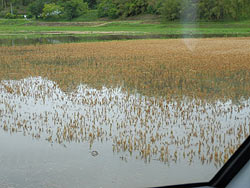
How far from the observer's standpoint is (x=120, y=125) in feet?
11.0

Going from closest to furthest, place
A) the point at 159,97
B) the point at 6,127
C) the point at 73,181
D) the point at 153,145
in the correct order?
1. the point at 73,181
2. the point at 153,145
3. the point at 6,127
4. the point at 159,97

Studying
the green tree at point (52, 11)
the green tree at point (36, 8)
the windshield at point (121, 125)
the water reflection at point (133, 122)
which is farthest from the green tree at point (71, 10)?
the water reflection at point (133, 122)

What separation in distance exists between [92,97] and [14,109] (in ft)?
3.51

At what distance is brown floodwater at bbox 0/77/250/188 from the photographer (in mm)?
2180

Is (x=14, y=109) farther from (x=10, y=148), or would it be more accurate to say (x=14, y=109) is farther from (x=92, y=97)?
(x=10, y=148)

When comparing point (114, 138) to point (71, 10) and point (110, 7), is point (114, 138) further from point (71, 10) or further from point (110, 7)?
point (71, 10)

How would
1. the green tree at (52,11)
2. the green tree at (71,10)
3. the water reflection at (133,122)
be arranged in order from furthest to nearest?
the green tree at (52,11) < the green tree at (71,10) < the water reflection at (133,122)

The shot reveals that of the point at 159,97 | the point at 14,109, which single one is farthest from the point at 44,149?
the point at 159,97

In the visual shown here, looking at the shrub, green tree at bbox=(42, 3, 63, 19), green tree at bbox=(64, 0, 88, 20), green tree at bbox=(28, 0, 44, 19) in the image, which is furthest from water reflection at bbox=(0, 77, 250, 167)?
the shrub

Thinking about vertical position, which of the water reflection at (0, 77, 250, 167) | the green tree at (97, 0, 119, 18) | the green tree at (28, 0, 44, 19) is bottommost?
the water reflection at (0, 77, 250, 167)

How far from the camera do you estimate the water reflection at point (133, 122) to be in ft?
8.44

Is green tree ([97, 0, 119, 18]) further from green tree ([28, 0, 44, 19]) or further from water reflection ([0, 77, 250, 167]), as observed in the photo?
green tree ([28, 0, 44, 19])

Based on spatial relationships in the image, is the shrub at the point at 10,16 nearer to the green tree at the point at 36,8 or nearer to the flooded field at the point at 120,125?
the green tree at the point at 36,8

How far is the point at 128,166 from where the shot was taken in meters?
2.33
